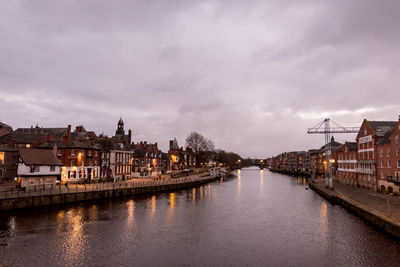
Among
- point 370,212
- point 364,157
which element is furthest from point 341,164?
point 370,212

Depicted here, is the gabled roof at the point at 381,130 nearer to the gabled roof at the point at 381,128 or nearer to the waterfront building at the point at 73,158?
the gabled roof at the point at 381,128

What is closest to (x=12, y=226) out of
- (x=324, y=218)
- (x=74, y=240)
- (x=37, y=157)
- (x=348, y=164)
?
(x=74, y=240)

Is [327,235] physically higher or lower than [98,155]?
lower

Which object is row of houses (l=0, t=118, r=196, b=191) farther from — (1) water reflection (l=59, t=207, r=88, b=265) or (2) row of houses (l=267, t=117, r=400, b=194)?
(2) row of houses (l=267, t=117, r=400, b=194)

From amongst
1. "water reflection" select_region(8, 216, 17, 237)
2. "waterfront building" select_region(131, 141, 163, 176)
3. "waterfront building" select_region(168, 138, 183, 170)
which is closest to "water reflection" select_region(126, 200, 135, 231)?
"water reflection" select_region(8, 216, 17, 237)

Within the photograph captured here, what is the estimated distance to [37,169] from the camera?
52.6 m

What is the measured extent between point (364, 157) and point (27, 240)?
6743cm

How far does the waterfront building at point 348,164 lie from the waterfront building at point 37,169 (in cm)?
7051

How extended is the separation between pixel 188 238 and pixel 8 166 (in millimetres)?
43300

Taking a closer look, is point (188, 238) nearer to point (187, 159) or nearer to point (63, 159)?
point (63, 159)

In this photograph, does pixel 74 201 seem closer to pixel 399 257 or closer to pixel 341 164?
pixel 399 257

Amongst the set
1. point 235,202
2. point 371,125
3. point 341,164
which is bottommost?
point 235,202

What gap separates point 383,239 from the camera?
2753cm

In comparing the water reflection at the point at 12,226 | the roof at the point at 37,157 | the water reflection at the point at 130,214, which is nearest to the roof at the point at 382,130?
the water reflection at the point at 130,214
